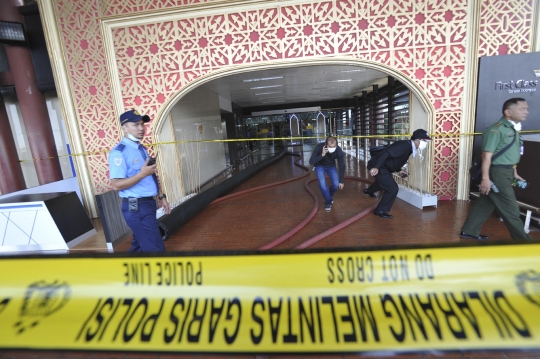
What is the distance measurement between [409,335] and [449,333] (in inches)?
9.0

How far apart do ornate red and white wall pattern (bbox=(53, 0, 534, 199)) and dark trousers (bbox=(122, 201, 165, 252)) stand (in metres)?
3.37

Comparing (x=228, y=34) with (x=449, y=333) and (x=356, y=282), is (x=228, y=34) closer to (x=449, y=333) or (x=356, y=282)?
(x=356, y=282)

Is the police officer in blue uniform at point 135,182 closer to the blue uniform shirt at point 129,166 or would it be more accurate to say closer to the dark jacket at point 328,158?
the blue uniform shirt at point 129,166

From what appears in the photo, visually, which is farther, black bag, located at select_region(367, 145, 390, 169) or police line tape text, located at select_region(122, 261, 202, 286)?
black bag, located at select_region(367, 145, 390, 169)

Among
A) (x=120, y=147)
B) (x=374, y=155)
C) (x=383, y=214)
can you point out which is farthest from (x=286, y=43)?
(x=120, y=147)

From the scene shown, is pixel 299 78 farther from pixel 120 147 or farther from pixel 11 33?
pixel 120 147

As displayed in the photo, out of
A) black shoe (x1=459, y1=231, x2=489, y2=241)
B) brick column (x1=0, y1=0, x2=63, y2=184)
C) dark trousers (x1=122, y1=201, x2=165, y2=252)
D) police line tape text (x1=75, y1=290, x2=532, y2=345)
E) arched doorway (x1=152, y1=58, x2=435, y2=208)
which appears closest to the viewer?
police line tape text (x1=75, y1=290, x2=532, y2=345)

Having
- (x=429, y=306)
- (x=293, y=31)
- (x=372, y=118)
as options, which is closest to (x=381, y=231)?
(x=429, y=306)

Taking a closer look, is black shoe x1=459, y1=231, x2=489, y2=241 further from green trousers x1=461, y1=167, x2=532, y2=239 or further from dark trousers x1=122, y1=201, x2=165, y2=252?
dark trousers x1=122, y1=201, x2=165, y2=252

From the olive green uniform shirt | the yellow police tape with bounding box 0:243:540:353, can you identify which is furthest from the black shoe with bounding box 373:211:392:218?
the yellow police tape with bounding box 0:243:540:353

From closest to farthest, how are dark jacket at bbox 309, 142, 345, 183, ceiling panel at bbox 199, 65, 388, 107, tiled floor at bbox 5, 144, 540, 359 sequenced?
tiled floor at bbox 5, 144, 540, 359
dark jacket at bbox 309, 142, 345, 183
ceiling panel at bbox 199, 65, 388, 107

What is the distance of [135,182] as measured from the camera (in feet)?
8.41

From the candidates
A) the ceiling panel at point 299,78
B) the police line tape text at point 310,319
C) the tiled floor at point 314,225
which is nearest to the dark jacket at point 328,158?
the tiled floor at point 314,225

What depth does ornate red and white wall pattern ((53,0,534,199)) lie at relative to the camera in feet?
15.4
